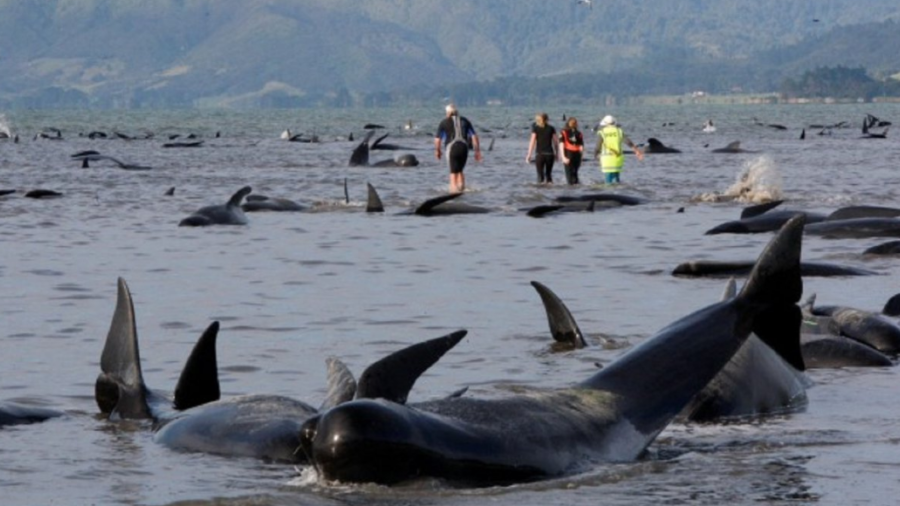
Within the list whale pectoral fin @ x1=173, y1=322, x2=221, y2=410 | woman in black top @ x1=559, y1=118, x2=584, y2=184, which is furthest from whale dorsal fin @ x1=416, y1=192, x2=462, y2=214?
whale pectoral fin @ x1=173, y1=322, x2=221, y2=410

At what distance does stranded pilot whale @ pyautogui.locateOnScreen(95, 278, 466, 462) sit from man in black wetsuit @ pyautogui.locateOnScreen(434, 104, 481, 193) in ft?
73.5

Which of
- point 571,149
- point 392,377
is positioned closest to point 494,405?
point 392,377

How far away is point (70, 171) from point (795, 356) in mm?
35681

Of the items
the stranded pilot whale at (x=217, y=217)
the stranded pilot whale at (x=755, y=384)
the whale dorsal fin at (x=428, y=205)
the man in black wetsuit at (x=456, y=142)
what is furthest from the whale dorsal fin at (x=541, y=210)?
the stranded pilot whale at (x=755, y=384)

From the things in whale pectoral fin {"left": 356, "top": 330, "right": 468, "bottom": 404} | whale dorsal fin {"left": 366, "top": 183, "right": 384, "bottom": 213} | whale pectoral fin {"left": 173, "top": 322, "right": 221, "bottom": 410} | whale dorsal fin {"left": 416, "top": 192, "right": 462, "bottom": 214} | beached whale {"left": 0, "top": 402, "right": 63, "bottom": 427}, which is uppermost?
whale pectoral fin {"left": 356, "top": 330, "right": 468, "bottom": 404}

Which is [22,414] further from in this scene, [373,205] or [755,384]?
[373,205]

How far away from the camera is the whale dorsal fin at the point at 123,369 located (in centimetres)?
1016

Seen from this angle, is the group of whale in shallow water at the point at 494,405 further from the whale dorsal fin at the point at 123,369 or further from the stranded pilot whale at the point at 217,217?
the stranded pilot whale at the point at 217,217

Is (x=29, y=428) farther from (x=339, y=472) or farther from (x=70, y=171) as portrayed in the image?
(x=70, y=171)

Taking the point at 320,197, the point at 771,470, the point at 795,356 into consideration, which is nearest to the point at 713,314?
the point at 771,470

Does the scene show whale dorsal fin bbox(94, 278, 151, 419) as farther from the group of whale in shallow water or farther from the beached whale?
the beached whale

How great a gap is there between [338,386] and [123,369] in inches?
67.7

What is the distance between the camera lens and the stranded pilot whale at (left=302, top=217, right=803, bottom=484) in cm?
762

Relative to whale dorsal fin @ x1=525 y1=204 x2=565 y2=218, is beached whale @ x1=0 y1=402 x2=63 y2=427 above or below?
above
